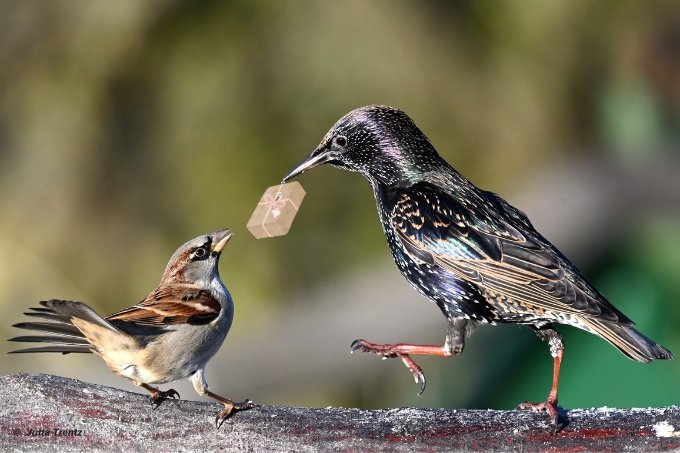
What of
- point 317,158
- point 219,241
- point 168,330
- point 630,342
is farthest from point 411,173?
point 168,330

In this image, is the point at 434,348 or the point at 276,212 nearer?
the point at 276,212

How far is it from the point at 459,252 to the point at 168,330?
123 cm

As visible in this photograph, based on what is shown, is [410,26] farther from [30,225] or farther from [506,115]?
[30,225]

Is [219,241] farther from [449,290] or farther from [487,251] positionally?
[487,251]

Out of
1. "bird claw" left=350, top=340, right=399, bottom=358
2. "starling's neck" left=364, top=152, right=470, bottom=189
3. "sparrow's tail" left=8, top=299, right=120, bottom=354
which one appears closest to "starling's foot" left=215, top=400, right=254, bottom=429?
"sparrow's tail" left=8, top=299, right=120, bottom=354

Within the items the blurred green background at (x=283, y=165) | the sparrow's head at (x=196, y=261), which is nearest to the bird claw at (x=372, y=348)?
the sparrow's head at (x=196, y=261)

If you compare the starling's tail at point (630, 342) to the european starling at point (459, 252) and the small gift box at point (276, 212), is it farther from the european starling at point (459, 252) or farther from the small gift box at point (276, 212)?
the small gift box at point (276, 212)

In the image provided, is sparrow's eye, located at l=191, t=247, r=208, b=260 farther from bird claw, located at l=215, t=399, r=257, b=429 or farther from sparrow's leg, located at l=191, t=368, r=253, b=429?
bird claw, located at l=215, t=399, r=257, b=429

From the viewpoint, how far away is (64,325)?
2.96m

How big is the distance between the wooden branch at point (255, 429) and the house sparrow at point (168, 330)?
0.09 m

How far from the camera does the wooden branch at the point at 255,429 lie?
10.6 feet

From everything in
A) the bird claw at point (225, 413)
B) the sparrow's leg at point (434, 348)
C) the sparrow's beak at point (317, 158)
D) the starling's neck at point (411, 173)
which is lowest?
the bird claw at point (225, 413)

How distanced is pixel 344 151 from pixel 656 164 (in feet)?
21.3

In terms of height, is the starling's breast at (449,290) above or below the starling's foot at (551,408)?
above
